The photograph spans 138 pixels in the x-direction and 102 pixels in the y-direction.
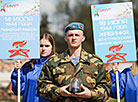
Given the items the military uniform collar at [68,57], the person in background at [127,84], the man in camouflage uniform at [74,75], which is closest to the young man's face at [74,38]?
the man in camouflage uniform at [74,75]

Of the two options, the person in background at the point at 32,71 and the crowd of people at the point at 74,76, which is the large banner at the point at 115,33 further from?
the crowd of people at the point at 74,76

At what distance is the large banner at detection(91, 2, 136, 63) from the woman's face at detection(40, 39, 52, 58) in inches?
31.1

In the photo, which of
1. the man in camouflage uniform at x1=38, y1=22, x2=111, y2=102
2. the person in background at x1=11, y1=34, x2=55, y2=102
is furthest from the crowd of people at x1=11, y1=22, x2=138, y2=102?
the person in background at x1=11, y1=34, x2=55, y2=102

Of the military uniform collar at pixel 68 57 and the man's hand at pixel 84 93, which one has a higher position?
the military uniform collar at pixel 68 57

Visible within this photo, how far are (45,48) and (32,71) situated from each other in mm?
452

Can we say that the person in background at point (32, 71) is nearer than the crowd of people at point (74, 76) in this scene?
No

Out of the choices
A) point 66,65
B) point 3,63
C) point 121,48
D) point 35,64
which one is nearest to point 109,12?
point 121,48

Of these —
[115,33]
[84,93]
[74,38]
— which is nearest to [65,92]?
[84,93]

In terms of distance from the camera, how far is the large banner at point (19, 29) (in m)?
4.61

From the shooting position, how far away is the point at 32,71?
4742mm

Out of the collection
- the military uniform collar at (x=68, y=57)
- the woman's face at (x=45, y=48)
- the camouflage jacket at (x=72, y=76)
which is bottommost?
the camouflage jacket at (x=72, y=76)

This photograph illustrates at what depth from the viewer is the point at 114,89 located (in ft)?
15.7

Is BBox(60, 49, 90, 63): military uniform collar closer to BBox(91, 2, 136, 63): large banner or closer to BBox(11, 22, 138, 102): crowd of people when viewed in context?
BBox(11, 22, 138, 102): crowd of people

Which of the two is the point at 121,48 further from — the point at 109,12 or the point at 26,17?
the point at 26,17
